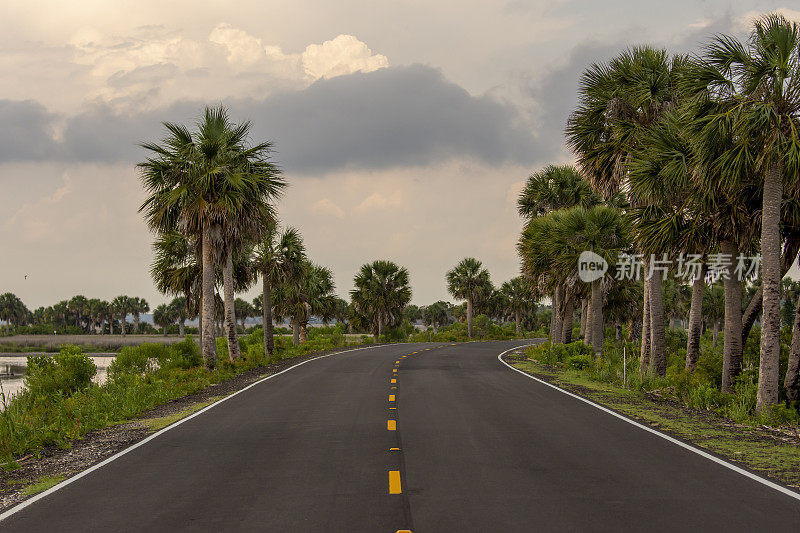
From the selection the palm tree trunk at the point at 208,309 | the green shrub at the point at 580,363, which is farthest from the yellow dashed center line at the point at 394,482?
the green shrub at the point at 580,363

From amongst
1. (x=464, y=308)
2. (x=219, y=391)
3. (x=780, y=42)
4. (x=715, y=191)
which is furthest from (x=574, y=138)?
(x=464, y=308)

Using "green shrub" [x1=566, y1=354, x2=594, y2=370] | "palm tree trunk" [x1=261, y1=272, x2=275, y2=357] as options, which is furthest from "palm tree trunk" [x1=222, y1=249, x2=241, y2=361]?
"green shrub" [x1=566, y1=354, x2=594, y2=370]

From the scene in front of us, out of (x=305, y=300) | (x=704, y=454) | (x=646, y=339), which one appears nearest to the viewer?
(x=704, y=454)

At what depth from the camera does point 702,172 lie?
15875 mm

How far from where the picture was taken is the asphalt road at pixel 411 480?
266 inches

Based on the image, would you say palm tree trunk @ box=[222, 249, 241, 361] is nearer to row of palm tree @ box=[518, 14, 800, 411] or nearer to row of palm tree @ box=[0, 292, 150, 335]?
row of palm tree @ box=[518, 14, 800, 411]

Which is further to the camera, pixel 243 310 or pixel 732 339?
pixel 243 310

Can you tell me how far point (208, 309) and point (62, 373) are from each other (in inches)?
213

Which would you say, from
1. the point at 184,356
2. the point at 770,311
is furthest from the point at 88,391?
the point at 770,311

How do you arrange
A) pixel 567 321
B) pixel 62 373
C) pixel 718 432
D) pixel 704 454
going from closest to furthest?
1. pixel 704 454
2. pixel 718 432
3. pixel 62 373
4. pixel 567 321

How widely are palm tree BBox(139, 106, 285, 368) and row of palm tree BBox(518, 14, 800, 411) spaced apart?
12655 mm

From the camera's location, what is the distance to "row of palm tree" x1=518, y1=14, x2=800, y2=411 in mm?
14516

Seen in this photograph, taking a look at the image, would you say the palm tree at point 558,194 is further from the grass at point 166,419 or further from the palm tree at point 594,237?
the grass at point 166,419

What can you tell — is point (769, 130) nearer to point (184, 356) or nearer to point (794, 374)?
point (794, 374)
